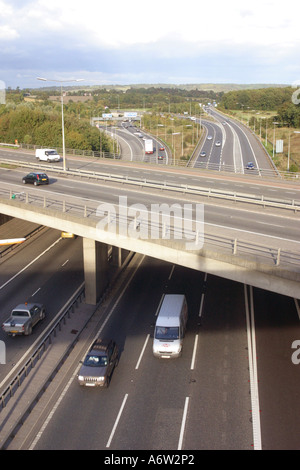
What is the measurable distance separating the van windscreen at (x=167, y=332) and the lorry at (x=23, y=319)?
8.04 m

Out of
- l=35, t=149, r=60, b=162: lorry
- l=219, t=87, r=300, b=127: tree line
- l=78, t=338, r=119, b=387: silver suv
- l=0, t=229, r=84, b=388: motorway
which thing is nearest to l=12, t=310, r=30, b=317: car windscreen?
l=0, t=229, r=84, b=388: motorway

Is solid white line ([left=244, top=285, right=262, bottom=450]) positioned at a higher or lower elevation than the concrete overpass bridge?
lower

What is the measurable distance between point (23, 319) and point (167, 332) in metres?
8.85

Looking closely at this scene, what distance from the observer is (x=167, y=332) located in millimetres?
23406

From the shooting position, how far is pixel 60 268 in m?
36.2

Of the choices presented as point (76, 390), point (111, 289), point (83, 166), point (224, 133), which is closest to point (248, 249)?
point (76, 390)

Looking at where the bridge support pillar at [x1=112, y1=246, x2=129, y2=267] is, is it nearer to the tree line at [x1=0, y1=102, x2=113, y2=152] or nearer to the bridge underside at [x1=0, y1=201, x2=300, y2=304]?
the bridge underside at [x1=0, y1=201, x2=300, y2=304]

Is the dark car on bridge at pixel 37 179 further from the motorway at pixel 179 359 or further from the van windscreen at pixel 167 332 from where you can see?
the van windscreen at pixel 167 332

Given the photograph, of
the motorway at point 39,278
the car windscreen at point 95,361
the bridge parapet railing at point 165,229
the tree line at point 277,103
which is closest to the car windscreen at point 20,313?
the motorway at point 39,278

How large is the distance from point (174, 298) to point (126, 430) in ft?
30.2

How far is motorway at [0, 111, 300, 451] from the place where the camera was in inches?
703

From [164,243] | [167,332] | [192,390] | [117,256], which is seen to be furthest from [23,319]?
[192,390]

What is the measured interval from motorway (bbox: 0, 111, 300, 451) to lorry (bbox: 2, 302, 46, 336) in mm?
625
